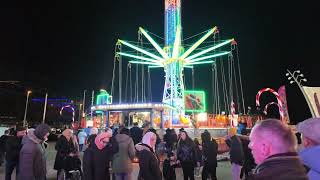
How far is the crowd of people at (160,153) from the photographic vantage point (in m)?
2.52

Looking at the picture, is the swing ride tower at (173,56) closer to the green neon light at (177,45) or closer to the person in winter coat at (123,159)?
the green neon light at (177,45)

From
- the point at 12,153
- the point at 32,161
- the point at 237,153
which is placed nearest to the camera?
the point at 32,161

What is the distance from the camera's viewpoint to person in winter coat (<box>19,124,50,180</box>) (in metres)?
6.24

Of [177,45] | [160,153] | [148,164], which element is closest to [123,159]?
[148,164]

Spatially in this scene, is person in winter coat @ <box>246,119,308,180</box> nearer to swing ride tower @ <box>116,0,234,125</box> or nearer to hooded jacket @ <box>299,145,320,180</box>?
hooded jacket @ <box>299,145,320,180</box>

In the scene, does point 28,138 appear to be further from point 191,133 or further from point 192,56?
point 192,56

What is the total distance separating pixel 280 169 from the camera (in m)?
2.32

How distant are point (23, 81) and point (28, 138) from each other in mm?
59908

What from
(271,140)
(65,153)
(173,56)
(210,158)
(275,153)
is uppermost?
(173,56)

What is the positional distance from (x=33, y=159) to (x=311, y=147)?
18.0ft

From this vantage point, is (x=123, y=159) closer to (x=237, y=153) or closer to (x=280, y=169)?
(x=237, y=153)

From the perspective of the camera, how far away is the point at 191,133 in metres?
26.7

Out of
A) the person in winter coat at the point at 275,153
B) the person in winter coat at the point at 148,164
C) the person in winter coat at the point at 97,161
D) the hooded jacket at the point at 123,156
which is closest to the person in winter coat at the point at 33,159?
the person in winter coat at the point at 97,161

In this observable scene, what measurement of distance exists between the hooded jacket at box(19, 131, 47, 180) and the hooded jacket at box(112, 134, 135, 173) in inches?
79.6
